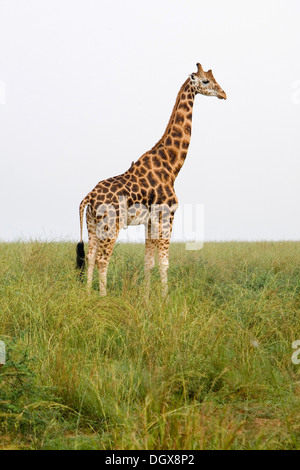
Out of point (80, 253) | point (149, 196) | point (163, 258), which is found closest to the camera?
point (163, 258)

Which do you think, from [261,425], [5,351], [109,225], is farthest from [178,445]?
[109,225]

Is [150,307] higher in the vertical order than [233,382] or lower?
higher

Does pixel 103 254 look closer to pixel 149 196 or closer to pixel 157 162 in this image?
pixel 149 196

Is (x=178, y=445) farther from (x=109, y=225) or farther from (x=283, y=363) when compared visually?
(x=109, y=225)

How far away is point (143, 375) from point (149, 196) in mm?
3594

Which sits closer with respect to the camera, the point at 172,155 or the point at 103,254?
the point at 103,254

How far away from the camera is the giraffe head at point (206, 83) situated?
7602mm

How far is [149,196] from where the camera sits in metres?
7.21

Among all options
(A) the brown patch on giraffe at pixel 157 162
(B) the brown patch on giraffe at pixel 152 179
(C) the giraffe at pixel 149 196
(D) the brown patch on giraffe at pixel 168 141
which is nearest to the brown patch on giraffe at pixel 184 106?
(C) the giraffe at pixel 149 196

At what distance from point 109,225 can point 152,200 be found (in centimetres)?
70

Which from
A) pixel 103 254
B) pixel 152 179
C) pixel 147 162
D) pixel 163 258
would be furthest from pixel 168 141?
pixel 103 254

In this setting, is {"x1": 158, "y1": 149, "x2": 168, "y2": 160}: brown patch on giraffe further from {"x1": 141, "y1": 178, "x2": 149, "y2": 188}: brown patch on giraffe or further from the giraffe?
{"x1": 141, "y1": 178, "x2": 149, "y2": 188}: brown patch on giraffe

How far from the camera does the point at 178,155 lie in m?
7.59

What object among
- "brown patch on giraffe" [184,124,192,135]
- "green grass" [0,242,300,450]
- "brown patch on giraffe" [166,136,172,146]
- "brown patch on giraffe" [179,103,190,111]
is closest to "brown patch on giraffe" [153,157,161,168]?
"brown patch on giraffe" [166,136,172,146]
